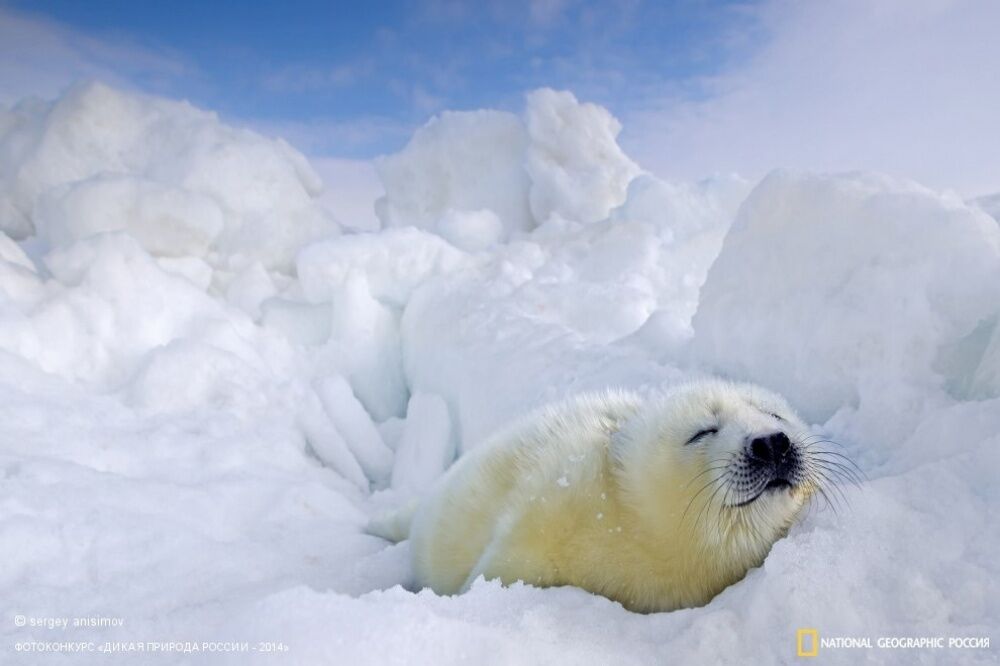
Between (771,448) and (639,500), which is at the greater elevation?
(771,448)

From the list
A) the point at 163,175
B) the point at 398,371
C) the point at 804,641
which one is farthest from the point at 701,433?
the point at 163,175

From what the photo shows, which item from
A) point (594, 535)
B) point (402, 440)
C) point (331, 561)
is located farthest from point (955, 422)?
point (402, 440)

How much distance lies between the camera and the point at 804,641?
1.50m

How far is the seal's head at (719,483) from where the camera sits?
197cm

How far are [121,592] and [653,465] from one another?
5.85 feet

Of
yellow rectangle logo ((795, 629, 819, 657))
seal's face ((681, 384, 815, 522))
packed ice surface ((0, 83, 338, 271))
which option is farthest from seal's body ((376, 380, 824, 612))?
packed ice surface ((0, 83, 338, 271))

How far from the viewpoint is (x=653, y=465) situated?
7.11 ft

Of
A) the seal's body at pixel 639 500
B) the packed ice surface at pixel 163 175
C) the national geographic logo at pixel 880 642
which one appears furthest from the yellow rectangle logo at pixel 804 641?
the packed ice surface at pixel 163 175

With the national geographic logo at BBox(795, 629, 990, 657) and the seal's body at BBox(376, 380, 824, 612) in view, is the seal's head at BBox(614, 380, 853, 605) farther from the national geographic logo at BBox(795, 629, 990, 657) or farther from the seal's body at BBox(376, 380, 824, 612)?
the national geographic logo at BBox(795, 629, 990, 657)

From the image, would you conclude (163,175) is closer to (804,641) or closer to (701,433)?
(701,433)

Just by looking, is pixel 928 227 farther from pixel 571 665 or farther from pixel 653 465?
pixel 571 665

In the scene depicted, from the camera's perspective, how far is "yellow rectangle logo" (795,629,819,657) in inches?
58.0

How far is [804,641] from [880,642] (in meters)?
0.14

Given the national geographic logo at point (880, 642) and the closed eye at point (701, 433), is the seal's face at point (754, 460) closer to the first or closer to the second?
the closed eye at point (701, 433)
